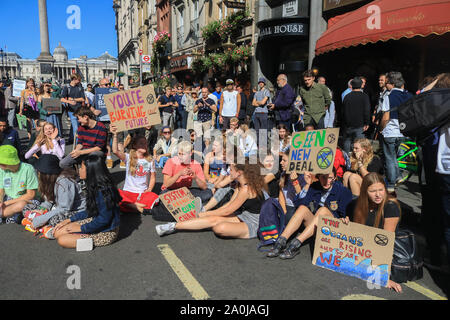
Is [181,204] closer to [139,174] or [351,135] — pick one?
[139,174]

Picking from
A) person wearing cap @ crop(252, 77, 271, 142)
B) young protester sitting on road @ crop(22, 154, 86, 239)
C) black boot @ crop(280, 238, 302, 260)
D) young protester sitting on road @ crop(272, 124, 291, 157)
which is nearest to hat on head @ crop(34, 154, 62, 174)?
→ young protester sitting on road @ crop(22, 154, 86, 239)

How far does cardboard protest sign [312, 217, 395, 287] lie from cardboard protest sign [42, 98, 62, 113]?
29.1ft

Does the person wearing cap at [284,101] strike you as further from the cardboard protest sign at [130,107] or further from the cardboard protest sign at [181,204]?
the cardboard protest sign at [181,204]

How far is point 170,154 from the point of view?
809 cm

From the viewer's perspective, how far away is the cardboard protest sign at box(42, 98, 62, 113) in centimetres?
996

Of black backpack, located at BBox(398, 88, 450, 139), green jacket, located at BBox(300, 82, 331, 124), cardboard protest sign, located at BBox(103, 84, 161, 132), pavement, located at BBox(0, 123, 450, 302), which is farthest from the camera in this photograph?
green jacket, located at BBox(300, 82, 331, 124)

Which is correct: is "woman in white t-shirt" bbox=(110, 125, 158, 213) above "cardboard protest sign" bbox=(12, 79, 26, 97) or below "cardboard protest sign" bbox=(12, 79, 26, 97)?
below

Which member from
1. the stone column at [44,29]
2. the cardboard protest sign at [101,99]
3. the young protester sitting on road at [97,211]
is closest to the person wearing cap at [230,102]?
the cardboard protest sign at [101,99]

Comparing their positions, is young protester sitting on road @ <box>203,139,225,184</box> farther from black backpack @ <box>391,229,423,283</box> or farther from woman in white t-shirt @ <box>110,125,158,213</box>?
black backpack @ <box>391,229,423,283</box>

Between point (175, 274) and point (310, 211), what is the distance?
1.72m

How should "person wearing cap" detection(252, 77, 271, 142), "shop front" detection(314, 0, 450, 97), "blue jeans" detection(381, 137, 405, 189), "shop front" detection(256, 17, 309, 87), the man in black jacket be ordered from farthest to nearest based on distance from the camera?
"shop front" detection(256, 17, 309, 87)
"person wearing cap" detection(252, 77, 271, 142)
"shop front" detection(314, 0, 450, 97)
the man in black jacket
"blue jeans" detection(381, 137, 405, 189)

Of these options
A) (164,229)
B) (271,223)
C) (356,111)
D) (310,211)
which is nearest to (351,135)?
(356,111)

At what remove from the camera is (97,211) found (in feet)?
13.0
